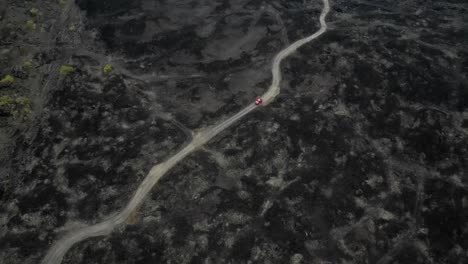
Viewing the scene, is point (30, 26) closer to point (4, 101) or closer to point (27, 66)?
point (27, 66)

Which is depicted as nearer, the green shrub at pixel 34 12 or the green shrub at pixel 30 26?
the green shrub at pixel 30 26

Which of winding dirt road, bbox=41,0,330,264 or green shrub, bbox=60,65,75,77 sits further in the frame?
green shrub, bbox=60,65,75,77

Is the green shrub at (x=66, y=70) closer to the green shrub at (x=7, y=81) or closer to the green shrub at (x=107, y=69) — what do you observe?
the green shrub at (x=107, y=69)

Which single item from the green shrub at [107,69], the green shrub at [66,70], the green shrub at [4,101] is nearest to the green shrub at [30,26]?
the green shrub at [66,70]

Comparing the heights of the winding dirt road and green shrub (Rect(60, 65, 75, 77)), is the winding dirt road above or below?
below

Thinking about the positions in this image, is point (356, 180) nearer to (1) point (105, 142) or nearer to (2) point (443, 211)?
(2) point (443, 211)

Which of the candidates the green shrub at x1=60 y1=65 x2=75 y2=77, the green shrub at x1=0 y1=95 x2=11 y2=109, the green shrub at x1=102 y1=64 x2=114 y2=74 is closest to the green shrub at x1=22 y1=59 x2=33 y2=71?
the green shrub at x1=60 y1=65 x2=75 y2=77

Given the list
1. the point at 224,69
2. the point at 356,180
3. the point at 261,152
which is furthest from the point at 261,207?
the point at 224,69

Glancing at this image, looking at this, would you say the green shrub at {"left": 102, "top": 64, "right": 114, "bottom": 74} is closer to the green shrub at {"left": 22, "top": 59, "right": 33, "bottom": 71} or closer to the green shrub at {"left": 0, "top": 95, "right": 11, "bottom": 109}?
the green shrub at {"left": 22, "top": 59, "right": 33, "bottom": 71}

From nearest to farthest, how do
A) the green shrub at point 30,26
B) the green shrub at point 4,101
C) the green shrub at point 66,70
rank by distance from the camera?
the green shrub at point 4,101 < the green shrub at point 66,70 < the green shrub at point 30,26

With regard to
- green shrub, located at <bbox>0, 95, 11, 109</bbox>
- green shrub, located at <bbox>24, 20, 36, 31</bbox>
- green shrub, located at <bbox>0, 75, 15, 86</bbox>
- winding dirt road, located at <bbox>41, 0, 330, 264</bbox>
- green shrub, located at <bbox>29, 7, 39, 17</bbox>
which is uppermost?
green shrub, located at <bbox>29, 7, 39, 17</bbox>
